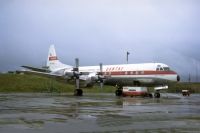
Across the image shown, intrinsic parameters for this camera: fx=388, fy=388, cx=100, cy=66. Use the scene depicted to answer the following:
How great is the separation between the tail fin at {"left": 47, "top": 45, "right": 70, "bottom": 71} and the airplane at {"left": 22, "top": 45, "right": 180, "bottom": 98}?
243 centimetres

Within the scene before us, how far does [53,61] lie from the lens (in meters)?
59.9

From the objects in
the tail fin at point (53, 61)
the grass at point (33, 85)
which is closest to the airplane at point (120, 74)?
the tail fin at point (53, 61)

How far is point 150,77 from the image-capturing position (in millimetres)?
46031

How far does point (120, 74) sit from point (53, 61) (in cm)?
1493

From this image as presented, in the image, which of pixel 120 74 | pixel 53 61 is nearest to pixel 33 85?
pixel 53 61

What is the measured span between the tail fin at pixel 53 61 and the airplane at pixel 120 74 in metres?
2.43

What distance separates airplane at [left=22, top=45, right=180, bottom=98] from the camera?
45812mm

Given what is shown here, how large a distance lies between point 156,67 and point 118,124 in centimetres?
3175

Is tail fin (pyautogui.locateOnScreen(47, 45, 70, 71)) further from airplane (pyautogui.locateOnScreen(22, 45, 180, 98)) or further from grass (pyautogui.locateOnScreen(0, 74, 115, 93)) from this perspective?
grass (pyautogui.locateOnScreen(0, 74, 115, 93))

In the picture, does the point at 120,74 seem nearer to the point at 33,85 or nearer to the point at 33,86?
the point at 33,86

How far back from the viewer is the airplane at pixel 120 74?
45812 millimetres

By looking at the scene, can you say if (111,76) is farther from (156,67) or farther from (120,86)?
(156,67)

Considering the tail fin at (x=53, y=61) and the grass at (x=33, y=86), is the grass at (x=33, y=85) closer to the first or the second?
the grass at (x=33, y=86)

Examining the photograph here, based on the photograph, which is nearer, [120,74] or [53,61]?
[120,74]
